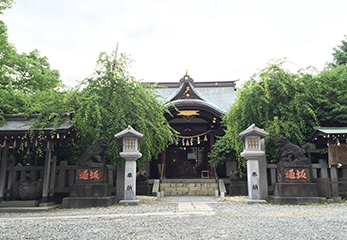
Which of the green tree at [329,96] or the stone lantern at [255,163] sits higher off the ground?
the green tree at [329,96]

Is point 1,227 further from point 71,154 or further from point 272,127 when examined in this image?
point 272,127

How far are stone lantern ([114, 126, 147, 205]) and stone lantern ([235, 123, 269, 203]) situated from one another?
3634 millimetres

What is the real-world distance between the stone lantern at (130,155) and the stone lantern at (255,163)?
143 inches

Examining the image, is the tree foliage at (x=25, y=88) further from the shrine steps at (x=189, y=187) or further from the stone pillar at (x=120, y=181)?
the shrine steps at (x=189, y=187)

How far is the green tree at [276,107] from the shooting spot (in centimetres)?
1034

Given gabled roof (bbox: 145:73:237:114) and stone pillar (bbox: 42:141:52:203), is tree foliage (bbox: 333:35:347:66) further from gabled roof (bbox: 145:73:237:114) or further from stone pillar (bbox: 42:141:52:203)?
stone pillar (bbox: 42:141:52:203)

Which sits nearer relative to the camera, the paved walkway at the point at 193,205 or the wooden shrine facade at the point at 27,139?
the paved walkway at the point at 193,205

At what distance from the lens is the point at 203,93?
21906 mm

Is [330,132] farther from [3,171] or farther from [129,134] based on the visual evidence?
[3,171]

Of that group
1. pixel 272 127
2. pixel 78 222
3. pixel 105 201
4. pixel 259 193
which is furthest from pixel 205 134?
pixel 78 222

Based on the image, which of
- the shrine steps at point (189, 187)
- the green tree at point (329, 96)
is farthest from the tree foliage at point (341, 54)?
the shrine steps at point (189, 187)

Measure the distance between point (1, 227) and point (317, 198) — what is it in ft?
28.5

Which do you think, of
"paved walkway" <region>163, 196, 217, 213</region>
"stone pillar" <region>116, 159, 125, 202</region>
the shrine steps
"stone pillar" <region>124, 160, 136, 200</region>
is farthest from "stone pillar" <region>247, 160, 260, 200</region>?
the shrine steps

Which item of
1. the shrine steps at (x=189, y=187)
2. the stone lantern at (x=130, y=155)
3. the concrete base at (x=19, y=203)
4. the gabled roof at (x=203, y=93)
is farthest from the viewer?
the gabled roof at (x=203, y=93)
